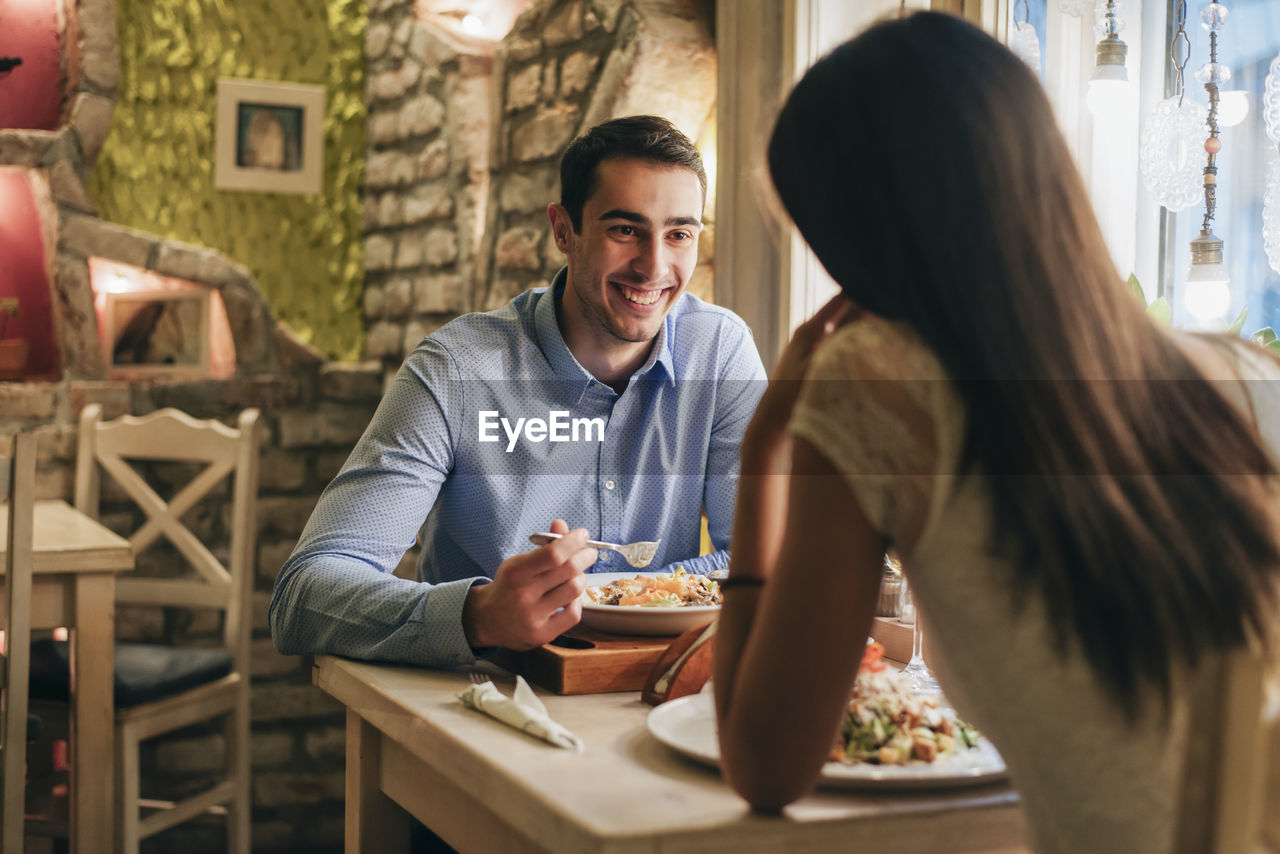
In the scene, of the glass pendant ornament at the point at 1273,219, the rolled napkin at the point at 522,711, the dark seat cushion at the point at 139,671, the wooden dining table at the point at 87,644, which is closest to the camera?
the rolled napkin at the point at 522,711

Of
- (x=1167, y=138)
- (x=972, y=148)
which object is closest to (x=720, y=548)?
(x=1167, y=138)

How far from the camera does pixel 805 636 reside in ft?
2.44

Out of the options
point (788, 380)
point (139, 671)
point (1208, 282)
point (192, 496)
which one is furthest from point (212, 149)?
point (788, 380)

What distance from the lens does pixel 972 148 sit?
0.74m

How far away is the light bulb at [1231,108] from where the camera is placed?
170cm

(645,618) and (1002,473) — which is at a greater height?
(1002,473)

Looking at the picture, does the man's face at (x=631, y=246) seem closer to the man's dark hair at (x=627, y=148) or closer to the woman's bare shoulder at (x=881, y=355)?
the man's dark hair at (x=627, y=148)

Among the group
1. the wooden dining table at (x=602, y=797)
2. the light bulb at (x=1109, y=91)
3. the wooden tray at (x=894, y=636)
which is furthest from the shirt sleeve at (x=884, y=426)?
the light bulb at (x=1109, y=91)

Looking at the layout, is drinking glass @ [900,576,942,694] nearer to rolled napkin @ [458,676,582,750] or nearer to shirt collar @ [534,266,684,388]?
rolled napkin @ [458,676,582,750]

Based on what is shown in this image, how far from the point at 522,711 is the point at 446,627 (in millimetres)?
243

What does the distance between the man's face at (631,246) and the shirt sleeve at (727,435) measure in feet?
0.60

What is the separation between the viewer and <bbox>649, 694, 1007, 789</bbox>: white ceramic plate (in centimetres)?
86

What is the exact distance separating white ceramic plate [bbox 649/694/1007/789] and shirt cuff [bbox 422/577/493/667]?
0.97ft

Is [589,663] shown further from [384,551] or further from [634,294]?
[634,294]
